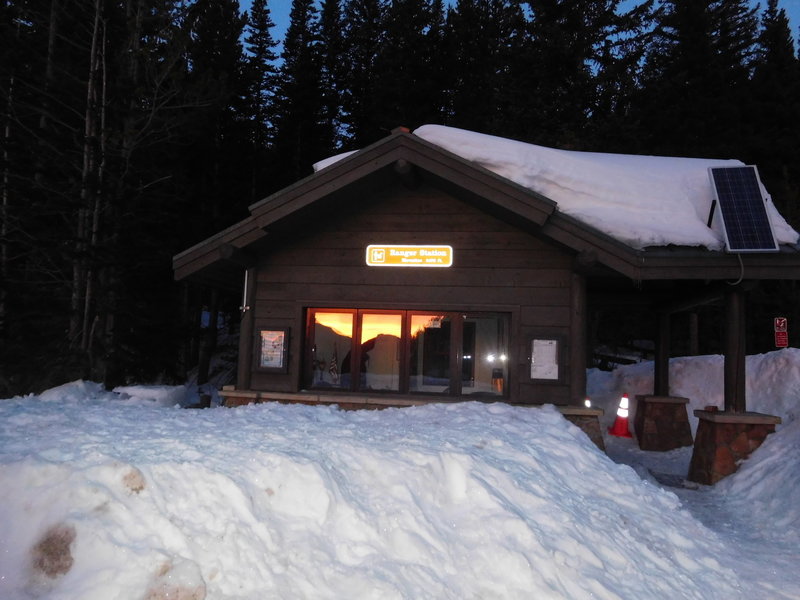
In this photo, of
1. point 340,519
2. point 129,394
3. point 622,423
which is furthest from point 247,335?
point 622,423

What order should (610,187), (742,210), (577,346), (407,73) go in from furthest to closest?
(407,73)
(610,187)
(577,346)
(742,210)

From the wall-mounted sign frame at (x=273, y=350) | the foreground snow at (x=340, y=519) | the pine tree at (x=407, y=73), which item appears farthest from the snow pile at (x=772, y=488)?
the pine tree at (x=407, y=73)

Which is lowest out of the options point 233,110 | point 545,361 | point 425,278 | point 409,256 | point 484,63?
point 545,361

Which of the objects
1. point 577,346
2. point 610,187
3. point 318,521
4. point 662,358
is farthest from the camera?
point 662,358

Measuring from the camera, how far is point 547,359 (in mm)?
10422

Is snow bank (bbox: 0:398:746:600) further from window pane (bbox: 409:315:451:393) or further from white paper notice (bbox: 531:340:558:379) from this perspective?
window pane (bbox: 409:315:451:393)

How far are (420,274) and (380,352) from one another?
5.18ft

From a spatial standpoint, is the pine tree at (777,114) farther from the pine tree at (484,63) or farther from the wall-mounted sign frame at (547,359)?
the wall-mounted sign frame at (547,359)

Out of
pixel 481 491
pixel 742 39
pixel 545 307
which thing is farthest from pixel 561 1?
pixel 481 491

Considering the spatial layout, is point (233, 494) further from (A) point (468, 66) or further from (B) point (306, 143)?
(A) point (468, 66)

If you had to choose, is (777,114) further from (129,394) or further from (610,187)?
(129,394)

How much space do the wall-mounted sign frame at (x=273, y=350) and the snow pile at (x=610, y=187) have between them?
4707 mm

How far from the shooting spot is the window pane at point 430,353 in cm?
1089

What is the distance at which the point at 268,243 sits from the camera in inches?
452
